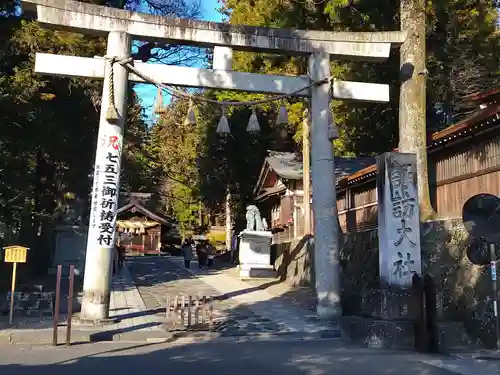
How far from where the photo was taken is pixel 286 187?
28.5 meters

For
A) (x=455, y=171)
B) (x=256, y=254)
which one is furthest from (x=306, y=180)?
(x=455, y=171)

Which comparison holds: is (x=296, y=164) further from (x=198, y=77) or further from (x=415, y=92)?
(x=198, y=77)

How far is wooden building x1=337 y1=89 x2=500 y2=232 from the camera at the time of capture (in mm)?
12352

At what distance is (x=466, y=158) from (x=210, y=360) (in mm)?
8563

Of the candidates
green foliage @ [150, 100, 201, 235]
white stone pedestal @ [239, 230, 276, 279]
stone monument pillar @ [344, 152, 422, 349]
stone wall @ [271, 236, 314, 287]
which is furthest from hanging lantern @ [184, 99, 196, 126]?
green foliage @ [150, 100, 201, 235]

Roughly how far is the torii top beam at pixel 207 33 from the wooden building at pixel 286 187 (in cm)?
1106

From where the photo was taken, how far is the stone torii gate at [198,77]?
11977 mm

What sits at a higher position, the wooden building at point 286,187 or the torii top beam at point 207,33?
the torii top beam at point 207,33

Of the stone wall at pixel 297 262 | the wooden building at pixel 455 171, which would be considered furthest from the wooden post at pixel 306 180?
the wooden building at pixel 455 171

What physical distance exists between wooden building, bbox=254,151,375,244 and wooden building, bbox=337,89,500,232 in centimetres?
938

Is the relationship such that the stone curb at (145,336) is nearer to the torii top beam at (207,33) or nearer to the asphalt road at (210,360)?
the asphalt road at (210,360)

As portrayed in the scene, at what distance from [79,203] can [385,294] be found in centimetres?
1814

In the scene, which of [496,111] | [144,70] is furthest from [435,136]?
[144,70]

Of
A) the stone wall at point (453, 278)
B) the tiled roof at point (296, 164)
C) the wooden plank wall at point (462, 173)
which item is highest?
the tiled roof at point (296, 164)
